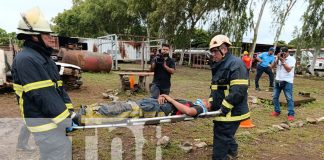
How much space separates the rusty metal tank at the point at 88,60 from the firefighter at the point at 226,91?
12098mm

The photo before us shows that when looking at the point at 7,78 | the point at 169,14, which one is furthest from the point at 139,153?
the point at 169,14

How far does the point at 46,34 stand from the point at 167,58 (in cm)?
368

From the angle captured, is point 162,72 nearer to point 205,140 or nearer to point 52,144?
point 205,140

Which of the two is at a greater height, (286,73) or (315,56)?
(315,56)

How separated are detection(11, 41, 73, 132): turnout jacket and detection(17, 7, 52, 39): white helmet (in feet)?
0.35

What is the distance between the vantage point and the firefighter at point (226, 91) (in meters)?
3.54

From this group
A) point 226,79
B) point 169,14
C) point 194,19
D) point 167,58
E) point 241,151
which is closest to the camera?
point 226,79

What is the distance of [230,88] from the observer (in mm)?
3590

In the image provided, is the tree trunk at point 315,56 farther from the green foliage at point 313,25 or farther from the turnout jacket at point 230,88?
the turnout jacket at point 230,88

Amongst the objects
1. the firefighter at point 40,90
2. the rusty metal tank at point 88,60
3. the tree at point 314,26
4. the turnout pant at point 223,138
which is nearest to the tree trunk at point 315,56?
the tree at point 314,26

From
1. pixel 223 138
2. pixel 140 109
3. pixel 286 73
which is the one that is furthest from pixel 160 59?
pixel 286 73

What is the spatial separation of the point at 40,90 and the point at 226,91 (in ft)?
7.47

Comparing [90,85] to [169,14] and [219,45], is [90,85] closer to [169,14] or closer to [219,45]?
[219,45]

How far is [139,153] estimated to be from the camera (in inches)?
173
